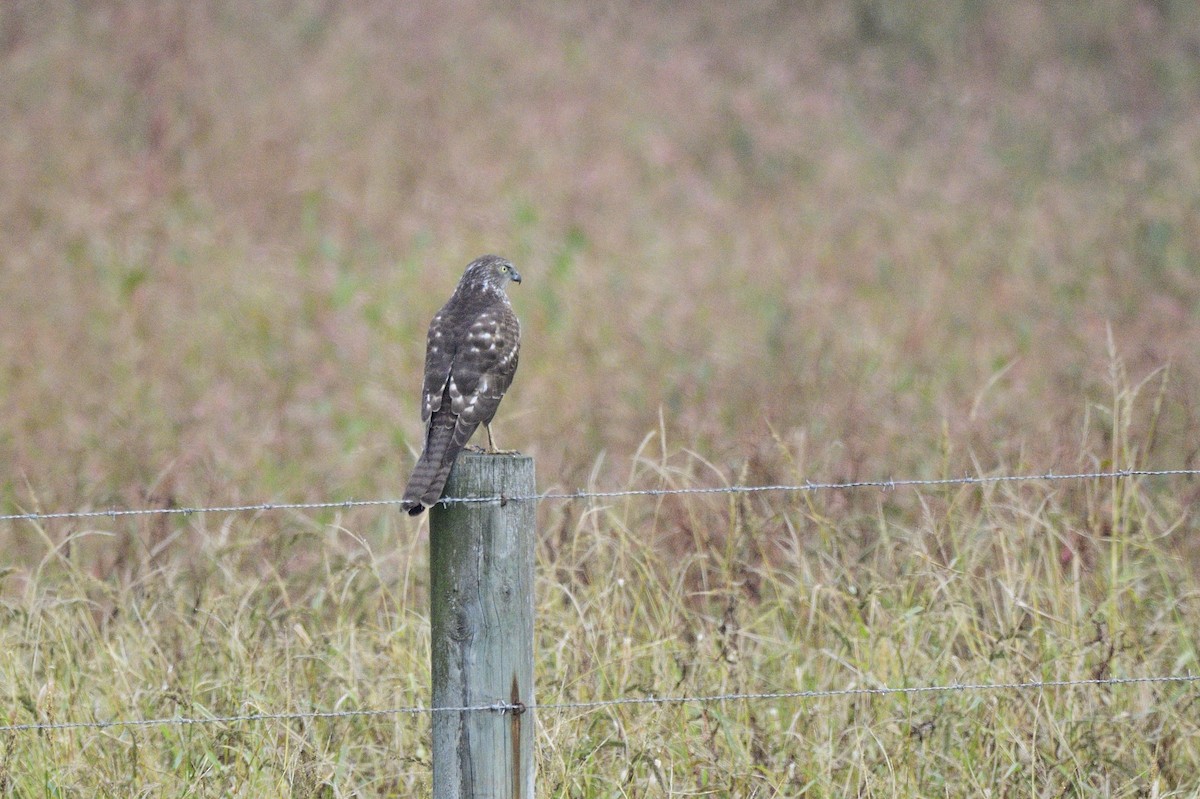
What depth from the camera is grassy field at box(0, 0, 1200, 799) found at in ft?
14.7

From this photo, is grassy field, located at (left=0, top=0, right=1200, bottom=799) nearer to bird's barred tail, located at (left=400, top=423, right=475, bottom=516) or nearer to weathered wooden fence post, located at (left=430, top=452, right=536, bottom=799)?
weathered wooden fence post, located at (left=430, top=452, right=536, bottom=799)

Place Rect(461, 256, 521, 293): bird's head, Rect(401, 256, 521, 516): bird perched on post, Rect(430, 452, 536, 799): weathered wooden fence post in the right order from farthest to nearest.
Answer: Rect(461, 256, 521, 293): bird's head
Rect(401, 256, 521, 516): bird perched on post
Rect(430, 452, 536, 799): weathered wooden fence post

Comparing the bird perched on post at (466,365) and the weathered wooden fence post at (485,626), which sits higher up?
the bird perched on post at (466,365)

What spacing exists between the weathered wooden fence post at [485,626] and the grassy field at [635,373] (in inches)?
30.6

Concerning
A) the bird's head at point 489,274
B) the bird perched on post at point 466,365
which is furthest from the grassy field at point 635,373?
the bird's head at point 489,274

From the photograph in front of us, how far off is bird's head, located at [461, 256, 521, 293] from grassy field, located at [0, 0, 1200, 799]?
815mm

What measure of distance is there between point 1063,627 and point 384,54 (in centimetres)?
1143

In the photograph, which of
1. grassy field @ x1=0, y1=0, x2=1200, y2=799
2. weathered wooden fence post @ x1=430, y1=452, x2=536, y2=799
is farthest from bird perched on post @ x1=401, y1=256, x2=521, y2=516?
grassy field @ x1=0, y1=0, x2=1200, y2=799

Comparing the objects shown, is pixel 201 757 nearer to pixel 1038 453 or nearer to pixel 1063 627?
pixel 1063 627

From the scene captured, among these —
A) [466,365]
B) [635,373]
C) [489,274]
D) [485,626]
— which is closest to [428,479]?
[485,626]

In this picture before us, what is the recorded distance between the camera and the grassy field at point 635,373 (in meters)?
4.48

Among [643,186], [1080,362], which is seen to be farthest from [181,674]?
[643,186]

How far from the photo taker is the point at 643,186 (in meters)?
13.2

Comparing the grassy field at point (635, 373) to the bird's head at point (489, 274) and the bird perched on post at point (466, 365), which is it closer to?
the bird perched on post at point (466, 365)
